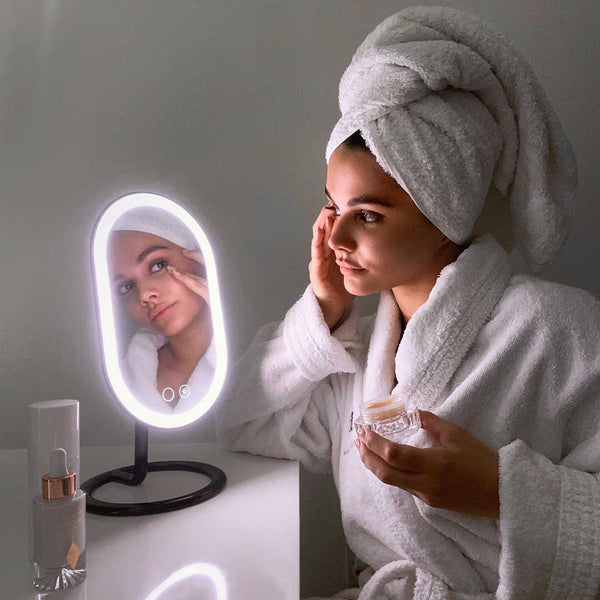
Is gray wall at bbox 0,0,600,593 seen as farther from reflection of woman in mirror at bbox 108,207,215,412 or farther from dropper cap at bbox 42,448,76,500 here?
dropper cap at bbox 42,448,76,500

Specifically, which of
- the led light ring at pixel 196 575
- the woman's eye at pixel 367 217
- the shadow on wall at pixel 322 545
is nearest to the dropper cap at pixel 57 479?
the led light ring at pixel 196 575

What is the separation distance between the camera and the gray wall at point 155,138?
3.51 feet

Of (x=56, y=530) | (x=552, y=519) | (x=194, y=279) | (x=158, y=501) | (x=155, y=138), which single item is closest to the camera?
(x=56, y=530)

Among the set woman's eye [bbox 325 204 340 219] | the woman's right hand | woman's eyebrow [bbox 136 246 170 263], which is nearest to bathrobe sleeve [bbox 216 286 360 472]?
the woman's right hand

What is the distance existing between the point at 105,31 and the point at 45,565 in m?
0.84

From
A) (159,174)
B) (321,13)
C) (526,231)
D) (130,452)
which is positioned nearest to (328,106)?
(321,13)

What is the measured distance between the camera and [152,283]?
85 centimetres

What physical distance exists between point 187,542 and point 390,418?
0.26 meters

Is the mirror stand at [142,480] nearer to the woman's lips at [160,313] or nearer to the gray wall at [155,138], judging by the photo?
the woman's lips at [160,313]

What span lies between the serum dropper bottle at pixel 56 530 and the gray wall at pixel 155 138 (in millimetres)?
530

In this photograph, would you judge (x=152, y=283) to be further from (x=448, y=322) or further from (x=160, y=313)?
(x=448, y=322)

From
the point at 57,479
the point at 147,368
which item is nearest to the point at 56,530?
the point at 57,479

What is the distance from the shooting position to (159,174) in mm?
1088

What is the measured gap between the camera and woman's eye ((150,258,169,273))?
848 millimetres
